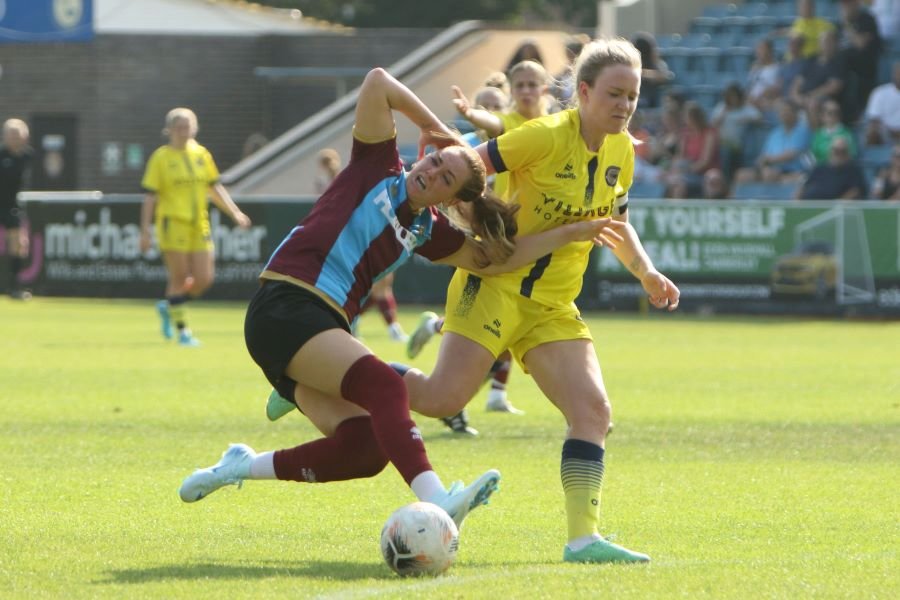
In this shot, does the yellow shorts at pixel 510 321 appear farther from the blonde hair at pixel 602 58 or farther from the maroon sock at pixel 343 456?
the blonde hair at pixel 602 58

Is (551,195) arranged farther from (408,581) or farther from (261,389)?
(261,389)

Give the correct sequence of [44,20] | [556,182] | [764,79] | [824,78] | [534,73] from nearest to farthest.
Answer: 1. [556,182]
2. [534,73]
3. [824,78]
4. [764,79]
5. [44,20]

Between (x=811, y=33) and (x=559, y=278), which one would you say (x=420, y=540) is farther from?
(x=811, y=33)

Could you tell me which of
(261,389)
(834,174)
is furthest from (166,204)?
(834,174)

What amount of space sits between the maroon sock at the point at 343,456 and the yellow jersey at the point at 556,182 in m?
0.84

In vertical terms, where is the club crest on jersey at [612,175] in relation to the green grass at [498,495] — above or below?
above

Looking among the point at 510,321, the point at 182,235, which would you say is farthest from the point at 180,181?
the point at 510,321

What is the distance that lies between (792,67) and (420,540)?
20.4m

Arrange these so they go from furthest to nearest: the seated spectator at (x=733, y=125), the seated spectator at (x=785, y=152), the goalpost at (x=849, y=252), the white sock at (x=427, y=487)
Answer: the seated spectator at (x=733, y=125) < the seated spectator at (x=785, y=152) < the goalpost at (x=849, y=252) < the white sock at (x=427, y=487)

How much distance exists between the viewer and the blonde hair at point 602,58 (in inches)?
260

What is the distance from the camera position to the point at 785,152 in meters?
24.0

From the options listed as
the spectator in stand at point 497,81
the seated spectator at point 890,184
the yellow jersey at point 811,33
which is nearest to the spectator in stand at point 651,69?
the yellow jersey at point 811,33

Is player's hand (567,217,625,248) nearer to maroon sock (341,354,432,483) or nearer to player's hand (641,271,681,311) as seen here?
player's hand (641,271,681,311)

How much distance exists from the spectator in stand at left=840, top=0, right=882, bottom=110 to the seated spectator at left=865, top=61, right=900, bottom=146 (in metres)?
0.67
